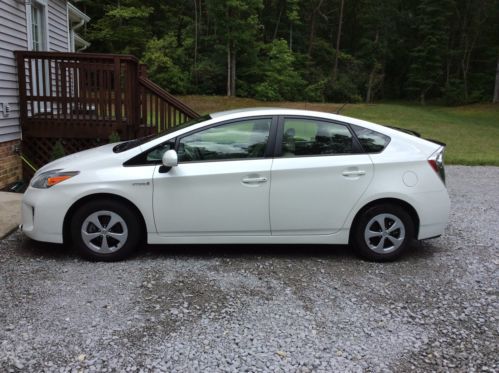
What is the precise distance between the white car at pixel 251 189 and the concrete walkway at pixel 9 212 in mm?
999

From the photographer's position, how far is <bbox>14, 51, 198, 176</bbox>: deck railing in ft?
27.3

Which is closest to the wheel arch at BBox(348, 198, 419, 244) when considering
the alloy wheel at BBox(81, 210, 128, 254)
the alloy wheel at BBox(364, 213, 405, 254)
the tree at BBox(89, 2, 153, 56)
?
the alloy wheel at BBox(364, 213, 405, 254)

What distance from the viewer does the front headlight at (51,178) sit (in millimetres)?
4691

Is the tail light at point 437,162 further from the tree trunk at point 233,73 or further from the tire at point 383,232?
the tree trunk at point 233,73

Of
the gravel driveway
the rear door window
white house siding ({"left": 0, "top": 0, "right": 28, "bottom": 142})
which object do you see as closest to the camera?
the gravel driveway

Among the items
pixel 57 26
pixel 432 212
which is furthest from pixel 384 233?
pixel 57 26

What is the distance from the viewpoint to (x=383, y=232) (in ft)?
16.1

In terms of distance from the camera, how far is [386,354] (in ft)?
10.7

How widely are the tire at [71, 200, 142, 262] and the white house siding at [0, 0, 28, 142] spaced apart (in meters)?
4.10

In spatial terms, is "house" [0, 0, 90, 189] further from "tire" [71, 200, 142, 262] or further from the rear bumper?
the rear bumper

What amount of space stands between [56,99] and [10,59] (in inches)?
36.9

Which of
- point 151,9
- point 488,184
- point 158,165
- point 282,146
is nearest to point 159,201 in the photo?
point 158,165

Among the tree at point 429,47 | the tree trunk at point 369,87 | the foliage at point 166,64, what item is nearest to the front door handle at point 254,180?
the foliage at point 166,64

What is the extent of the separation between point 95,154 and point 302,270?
2.37m
